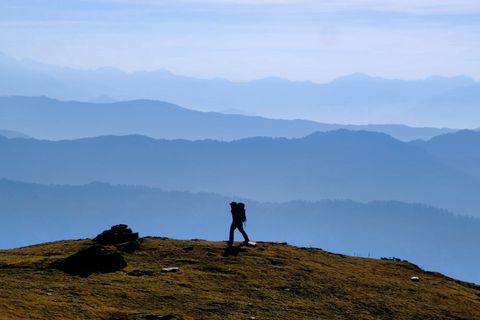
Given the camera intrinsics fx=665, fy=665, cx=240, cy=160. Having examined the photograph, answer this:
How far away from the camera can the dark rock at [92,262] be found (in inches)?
1527

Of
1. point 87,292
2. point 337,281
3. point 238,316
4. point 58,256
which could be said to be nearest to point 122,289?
point 87,292

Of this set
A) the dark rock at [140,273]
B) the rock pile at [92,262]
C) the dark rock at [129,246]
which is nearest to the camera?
the dark rock at [140,273]

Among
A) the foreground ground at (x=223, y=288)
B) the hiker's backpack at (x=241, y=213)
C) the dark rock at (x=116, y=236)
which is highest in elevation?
the hiker's backpack at (x=241, y=213)

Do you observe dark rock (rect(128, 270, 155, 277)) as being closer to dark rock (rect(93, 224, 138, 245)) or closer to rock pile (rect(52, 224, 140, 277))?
rock pile (rect(52, 224, 140, 277))

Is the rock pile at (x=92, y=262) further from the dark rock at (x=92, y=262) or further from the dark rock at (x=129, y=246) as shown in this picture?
the dark rock at (x=129, y=246)

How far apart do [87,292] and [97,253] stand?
5857 millimetres

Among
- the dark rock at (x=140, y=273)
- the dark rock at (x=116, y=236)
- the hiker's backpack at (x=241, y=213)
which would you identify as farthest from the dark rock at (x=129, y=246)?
the hiker's backpack at (x=241, y=213)

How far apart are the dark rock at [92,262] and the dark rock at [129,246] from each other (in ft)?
14.0

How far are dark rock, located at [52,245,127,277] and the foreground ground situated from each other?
653 mm

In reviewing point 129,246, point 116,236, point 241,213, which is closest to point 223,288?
point 241,213

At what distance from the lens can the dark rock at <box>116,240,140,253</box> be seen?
44.6 metres

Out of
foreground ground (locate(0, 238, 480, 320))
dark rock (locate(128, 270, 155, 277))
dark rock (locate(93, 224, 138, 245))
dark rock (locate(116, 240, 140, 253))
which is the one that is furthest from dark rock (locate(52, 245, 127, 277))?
dark rock (locate(93, 224, 138, 245))

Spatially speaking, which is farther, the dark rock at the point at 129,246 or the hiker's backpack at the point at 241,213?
the hiker's backpack at the point at 241,213

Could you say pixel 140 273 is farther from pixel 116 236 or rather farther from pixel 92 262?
pixel 116 236
